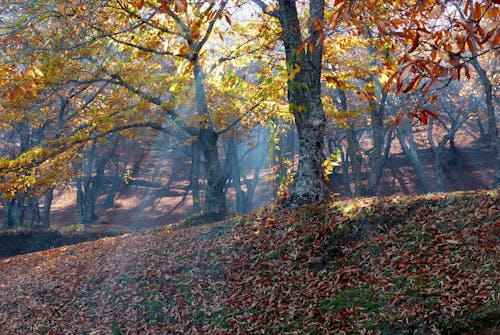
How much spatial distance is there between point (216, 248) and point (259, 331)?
280 cm

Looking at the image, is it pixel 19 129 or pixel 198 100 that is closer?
pixel 198 100

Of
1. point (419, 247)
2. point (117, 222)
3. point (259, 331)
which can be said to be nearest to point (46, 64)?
point (259, 331)

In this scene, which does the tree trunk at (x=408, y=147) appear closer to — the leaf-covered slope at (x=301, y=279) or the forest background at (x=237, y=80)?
the forest background at (x=237, y=80)

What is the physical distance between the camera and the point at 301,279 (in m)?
7.06

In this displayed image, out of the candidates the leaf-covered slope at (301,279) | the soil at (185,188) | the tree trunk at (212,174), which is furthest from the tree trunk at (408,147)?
the leaf-covered slope at (301,279)

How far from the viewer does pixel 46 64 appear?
11812mm

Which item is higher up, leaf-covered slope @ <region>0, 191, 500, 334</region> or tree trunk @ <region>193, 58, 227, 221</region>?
tree trunk @ <region>193, 58, 227, 221</region>

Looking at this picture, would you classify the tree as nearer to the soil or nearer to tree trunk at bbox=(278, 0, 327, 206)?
tree trunk at bbox=(278, 0, 327, 206)

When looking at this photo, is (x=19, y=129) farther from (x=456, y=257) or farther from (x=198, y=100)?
(x=456, y=257)

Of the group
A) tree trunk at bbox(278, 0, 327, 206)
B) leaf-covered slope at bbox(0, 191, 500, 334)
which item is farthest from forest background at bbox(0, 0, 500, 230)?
leaf-covered slope at bbox(0, 191, 500, 334)

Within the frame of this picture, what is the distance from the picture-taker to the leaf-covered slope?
5.57 meters

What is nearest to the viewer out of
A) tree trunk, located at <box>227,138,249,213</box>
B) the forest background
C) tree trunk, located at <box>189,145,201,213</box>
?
the forest background

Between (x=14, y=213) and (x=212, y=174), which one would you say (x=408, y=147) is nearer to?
(x=212, y=174)

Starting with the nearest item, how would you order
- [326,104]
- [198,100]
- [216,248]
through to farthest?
[216,248] → [326,104] → [198,100]
